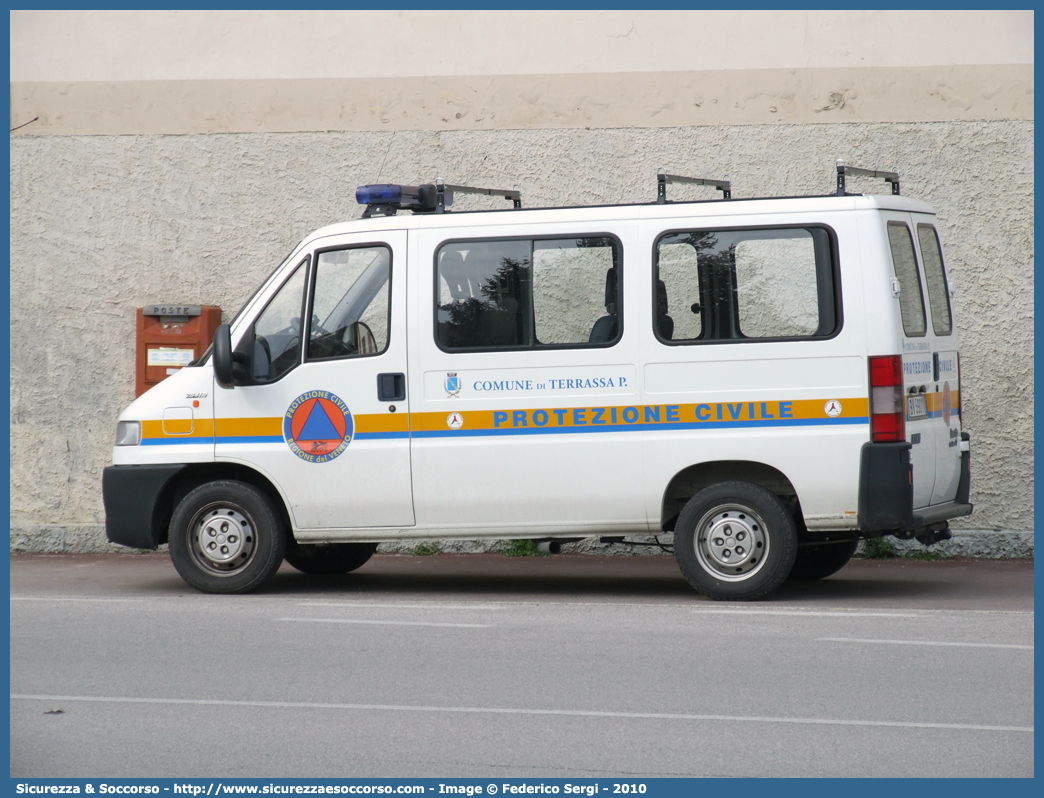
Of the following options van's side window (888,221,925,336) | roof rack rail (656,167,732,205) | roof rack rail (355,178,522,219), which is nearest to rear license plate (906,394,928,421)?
van's side window (888,221,925,336)

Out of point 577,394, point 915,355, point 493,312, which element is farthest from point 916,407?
point 493,312

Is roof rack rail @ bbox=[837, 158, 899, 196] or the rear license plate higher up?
roof rack rail @ bbox=[837, 158, 899, 196]

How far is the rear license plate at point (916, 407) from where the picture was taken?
8.11 metres

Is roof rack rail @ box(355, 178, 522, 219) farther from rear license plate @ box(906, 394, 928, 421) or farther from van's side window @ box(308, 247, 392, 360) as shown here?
rear license plate @ box(906, 394, 928, 421)

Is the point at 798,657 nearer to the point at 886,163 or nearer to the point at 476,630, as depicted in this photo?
the point at 476,630

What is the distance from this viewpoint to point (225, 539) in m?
8.85

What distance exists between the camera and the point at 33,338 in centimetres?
1246

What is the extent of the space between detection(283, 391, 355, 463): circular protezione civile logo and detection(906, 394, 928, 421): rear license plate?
3.51 m

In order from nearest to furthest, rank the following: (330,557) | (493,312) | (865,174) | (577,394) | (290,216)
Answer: (577,394) < (493,312) < (865,174) < (330,557) < (290,216)

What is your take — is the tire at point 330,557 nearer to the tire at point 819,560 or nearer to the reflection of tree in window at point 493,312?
the reflection of tree in window at point 493,312

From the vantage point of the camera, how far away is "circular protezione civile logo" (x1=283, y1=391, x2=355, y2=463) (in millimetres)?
8648

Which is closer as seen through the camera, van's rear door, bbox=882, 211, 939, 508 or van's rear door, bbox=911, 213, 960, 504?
van's rear door, bbox=882, 211, 939, 508

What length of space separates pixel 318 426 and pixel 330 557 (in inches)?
66.6

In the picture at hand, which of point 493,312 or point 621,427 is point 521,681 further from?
point 493,312
